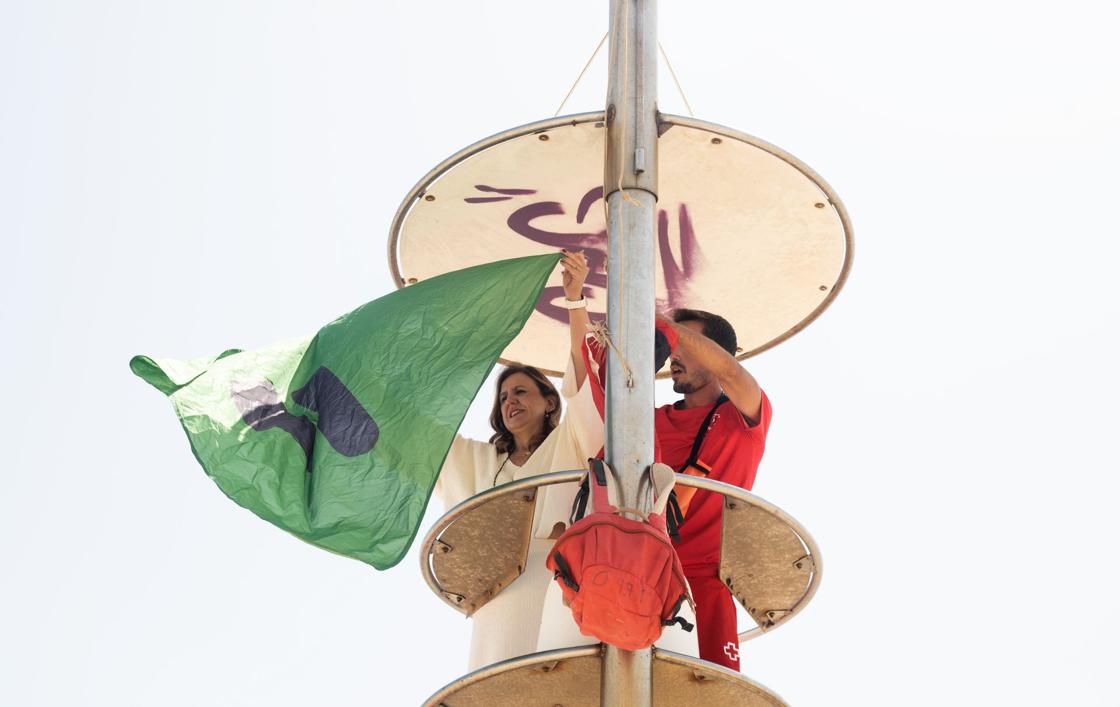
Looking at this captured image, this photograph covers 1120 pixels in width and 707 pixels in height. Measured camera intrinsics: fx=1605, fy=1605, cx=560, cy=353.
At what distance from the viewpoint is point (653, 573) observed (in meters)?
8.63

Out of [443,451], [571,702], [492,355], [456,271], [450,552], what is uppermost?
[456,271]

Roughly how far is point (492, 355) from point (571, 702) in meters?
2.66

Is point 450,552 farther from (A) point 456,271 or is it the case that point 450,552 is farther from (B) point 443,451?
(A) point 456,271

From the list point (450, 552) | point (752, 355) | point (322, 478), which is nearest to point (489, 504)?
point (450, 552)

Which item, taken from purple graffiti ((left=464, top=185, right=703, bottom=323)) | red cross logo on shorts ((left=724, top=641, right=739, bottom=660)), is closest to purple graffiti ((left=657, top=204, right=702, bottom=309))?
purple graffiti ((left=464, top=185, right=703, bottom=323))

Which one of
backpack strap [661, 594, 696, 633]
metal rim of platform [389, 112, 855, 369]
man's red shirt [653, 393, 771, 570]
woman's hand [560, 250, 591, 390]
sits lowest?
backpack strap [661, 594, 696, 633]

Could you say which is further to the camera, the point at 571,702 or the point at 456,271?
the point at 456,271

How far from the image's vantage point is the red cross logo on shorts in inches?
403

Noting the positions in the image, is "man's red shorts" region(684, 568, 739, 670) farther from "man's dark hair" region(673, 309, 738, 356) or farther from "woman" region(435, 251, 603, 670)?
"man's dark hair" region(673, 309, 738, 356)

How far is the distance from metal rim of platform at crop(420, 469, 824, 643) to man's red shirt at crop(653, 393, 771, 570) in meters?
0.64

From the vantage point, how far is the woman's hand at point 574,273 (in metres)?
10.8

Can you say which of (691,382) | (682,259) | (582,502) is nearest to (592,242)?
(682,259)

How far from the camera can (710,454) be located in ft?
36.2

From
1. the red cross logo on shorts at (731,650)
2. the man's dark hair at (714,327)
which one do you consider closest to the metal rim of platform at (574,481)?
the red cross logo on shorts at (731,650)
